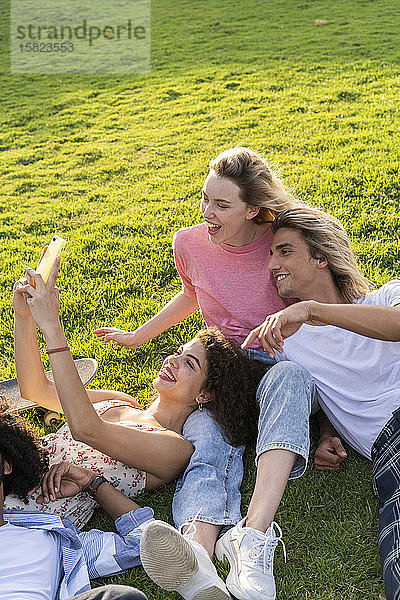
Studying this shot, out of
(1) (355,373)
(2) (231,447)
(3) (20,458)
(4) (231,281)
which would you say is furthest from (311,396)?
(3) (20,458)

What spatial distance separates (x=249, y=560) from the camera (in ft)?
9.08

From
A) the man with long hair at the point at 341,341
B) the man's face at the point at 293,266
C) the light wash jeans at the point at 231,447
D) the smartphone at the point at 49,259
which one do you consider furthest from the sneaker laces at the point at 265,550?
the smartphone at the point at 49,259

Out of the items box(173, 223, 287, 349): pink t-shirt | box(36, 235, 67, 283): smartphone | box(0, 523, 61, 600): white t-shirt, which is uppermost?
box(36, 235, 67, 283): smartphone

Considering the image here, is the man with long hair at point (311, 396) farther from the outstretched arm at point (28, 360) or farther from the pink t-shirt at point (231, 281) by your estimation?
the outstretched arm at point (28, 360)

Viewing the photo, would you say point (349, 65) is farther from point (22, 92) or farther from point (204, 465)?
point (204, 465)

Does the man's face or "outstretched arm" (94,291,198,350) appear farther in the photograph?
"outstretched arm" (94,291,198,350)

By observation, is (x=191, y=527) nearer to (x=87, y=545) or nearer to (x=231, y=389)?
(x=87, y=545)

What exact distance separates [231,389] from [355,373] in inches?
25.5

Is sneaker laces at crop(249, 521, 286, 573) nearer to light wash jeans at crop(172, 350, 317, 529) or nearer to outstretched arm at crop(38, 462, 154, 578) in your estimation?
light wash jeans at crop(172, 350, 317, 529)

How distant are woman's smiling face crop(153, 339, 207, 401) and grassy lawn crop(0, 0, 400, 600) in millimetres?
496

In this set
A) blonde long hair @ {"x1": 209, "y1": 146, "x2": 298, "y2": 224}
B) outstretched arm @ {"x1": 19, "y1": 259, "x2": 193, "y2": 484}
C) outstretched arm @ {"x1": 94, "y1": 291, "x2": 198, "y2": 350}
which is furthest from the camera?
outstretched arm @ {"x1": 94, "y1": 291, "x2": 198, "y2": 350}

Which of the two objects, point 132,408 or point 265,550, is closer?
point 265,550

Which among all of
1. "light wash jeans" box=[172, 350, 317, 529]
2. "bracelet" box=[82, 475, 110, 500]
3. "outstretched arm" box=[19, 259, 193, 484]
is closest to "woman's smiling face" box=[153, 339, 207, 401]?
"light wash jeans" box=[172, 350, 317, 529]

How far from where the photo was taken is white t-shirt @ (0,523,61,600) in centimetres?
252
